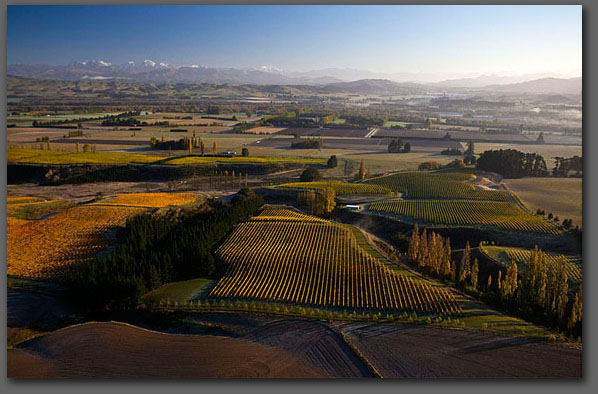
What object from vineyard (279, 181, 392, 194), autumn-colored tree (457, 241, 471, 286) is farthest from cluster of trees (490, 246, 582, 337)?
vineyard (279, 181, 392, 194)

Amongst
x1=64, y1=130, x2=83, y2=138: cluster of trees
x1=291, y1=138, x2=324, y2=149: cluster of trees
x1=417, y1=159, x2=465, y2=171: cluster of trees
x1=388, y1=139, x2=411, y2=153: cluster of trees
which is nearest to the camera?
x1=417, y1=159, x2=465, y2=171: cluster of trees

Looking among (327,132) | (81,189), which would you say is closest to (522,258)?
(81,189)

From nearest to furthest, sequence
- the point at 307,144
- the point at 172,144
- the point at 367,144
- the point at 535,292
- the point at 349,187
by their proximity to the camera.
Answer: the point at 535,292, the point at 349,187, the point at 172,144, the point at 307,144, the point at 367,144

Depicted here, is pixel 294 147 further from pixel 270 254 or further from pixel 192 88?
pixel 192 88

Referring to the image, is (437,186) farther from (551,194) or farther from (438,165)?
(438,165)

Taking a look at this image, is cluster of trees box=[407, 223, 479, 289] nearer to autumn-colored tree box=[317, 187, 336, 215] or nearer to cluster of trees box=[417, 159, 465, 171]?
autumn-colored tree box=[317, 187, 336, 215]

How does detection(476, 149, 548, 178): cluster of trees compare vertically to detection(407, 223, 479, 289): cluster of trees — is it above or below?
above

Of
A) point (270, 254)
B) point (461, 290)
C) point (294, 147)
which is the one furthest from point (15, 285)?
point (294, 147)
